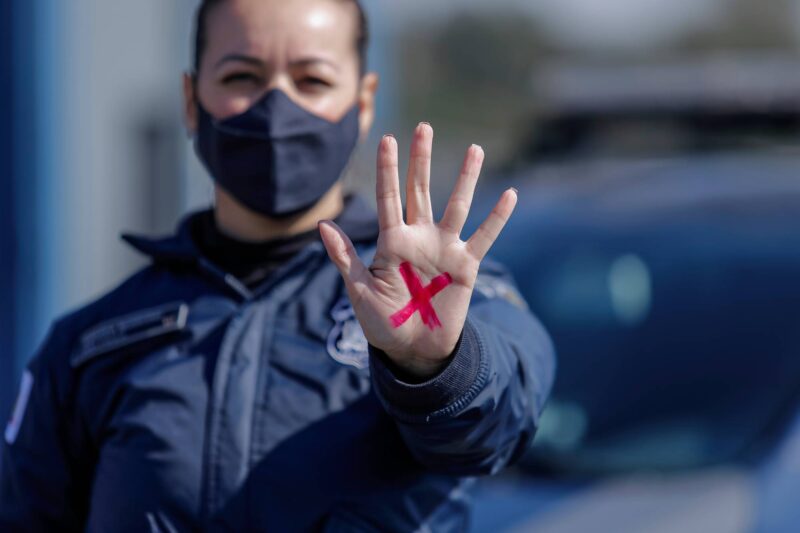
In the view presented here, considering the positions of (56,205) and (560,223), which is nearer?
(560,223)

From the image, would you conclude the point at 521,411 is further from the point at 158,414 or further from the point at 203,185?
the point at 203,185

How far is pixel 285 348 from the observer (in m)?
1.82

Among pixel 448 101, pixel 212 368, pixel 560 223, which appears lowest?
pixel 448 101

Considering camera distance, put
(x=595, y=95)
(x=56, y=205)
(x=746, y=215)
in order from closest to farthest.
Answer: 1. (x=746, y=215)
2. (x=595, y=95)
3. (x=56, y=205)

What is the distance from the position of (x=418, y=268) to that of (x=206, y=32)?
2.02 ft

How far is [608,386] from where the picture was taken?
128 inches

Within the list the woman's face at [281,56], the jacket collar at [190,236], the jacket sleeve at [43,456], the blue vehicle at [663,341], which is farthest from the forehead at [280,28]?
the blue vehicle at [663,341]

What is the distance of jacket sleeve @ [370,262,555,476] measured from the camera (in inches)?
63.1

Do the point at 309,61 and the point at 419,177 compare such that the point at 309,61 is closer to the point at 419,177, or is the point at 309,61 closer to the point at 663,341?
the point at 419,177

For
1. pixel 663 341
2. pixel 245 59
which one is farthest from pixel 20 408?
pixel 663 341

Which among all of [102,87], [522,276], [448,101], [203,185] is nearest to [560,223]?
[522,276]

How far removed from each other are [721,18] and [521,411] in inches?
1250

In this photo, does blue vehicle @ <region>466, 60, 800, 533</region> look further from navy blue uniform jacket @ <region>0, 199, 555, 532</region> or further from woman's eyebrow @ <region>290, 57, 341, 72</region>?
woman's eyebrow @ <region>290, 57, 341, 72</region>

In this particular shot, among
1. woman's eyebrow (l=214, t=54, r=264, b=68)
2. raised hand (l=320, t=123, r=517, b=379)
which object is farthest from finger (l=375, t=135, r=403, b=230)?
woman's eyebrow (l=214, t=54, r=264, b=68)
